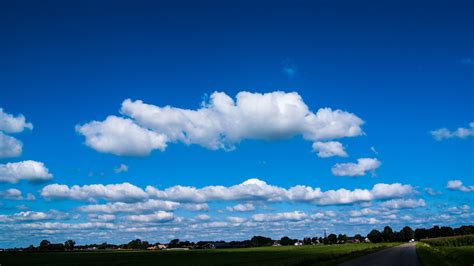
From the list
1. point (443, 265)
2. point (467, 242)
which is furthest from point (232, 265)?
point (467, 242)

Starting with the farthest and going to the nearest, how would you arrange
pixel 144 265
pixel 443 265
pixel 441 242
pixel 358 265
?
pixel 441 242
pixel 144 265
pixel 358 265
pixel 443 265

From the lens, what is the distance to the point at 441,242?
151 m

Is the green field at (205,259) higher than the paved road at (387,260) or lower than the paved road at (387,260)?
higher

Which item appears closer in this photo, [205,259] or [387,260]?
[387,260]

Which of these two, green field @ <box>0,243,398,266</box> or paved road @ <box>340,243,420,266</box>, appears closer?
paved road @ <box>340,243,420,266</box>

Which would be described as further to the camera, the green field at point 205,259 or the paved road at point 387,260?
the green field at point 205,259

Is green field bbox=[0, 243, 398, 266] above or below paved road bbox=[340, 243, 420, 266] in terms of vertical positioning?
above

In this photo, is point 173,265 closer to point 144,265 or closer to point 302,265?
point 144,265

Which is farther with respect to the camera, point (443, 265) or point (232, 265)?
point (232, 265)

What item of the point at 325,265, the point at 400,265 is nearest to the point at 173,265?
the point at 325,265

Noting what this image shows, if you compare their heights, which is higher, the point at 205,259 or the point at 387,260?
the point at 205,259

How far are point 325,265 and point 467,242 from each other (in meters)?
108

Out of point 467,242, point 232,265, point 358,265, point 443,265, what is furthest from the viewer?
point 467,242

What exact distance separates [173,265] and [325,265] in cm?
2225
